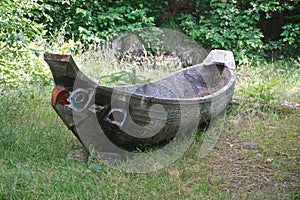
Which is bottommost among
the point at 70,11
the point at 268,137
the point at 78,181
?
the point at 268,137

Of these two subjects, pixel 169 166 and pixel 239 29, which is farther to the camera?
pixel 239 29

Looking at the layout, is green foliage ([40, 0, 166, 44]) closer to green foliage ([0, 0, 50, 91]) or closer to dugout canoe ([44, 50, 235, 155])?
green foliage ([0, 0, 50, 91])

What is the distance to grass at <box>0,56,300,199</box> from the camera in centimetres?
262

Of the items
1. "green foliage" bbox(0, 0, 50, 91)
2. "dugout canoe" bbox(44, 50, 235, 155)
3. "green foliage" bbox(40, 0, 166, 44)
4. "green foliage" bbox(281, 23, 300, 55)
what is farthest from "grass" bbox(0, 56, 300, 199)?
"green foliage" bbox(281, 23, 300, 55)

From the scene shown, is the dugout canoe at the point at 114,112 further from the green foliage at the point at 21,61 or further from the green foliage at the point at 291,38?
the green foliage at the point at 291,38

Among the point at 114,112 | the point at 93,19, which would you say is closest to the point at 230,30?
the point at 93,19

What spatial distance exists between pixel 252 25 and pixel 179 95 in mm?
4109

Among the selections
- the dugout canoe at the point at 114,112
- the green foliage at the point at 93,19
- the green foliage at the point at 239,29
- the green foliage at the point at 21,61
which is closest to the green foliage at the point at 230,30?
the green foliage at the point at 239,29

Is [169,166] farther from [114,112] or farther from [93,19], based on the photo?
[93,19]

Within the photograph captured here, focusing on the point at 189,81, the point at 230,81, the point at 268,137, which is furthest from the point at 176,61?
the point at 268,137

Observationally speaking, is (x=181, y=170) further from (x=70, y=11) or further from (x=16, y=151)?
(x=70, y=11)

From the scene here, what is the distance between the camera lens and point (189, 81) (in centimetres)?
469

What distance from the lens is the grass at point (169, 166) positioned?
2.62 metres

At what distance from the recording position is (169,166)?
3.11 metres
